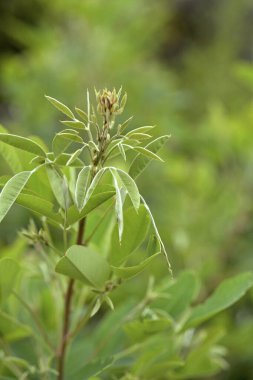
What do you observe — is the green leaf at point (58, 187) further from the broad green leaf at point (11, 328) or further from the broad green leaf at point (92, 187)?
the broad green leaf at point (11, 328)

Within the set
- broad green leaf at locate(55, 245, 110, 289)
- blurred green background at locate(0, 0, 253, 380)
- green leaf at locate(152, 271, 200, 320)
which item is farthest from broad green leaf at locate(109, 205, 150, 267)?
blurred green background at locate(0, 0, 253, 380)

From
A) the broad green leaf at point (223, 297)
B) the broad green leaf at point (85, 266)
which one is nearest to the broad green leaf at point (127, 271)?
the broad green leaf at point (85, 266)

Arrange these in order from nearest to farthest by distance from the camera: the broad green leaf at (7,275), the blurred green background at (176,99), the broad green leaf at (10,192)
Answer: the broad green leaf at (10,192)
the broad green leaf at (7,275)
the blurred green background at (176,99)

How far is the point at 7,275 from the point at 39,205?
0.13 m

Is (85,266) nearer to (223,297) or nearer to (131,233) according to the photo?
(131,233)

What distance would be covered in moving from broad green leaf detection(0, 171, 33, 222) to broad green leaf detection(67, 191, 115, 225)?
58 mm

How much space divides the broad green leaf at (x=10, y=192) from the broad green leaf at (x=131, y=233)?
116 millimetres

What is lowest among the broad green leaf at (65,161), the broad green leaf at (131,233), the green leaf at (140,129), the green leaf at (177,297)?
the green leaf at (177,297)

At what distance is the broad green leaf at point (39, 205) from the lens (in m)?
0.57

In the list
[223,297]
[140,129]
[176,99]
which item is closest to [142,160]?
[140,129]

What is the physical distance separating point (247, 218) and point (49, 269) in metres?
0.89

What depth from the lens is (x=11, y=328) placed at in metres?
0.74

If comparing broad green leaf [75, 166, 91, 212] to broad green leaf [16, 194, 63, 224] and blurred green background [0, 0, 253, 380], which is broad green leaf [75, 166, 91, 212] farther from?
blurred green background [0, 0, 253, 380]

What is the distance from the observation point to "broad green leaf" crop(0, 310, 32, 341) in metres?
0.72
